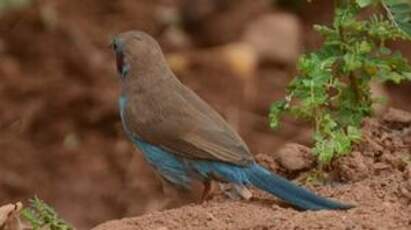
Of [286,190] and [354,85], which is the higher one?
[354,85]

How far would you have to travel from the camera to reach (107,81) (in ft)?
33.1

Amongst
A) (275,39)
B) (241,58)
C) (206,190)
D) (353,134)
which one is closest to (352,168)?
(353,134)

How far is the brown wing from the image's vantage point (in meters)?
6.26

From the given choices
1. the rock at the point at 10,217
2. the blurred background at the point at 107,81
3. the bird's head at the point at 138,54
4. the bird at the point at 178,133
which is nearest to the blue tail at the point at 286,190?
the bird at the point at 178,133

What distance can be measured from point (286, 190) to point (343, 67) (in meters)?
0.65

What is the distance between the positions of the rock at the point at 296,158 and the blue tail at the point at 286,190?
30 centimetres

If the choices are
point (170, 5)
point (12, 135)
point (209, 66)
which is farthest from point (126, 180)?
point (170, 5)

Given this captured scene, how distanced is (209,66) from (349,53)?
4.19 metres

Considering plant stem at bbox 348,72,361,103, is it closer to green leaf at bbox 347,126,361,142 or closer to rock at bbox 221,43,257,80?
green leaf at bbox 347,126,361,142

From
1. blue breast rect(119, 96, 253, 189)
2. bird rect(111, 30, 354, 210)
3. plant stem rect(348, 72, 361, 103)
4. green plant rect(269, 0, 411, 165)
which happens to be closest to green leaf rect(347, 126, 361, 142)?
green plant rect(269, 0, 411, 165)

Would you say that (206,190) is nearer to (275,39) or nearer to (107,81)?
(107,81)

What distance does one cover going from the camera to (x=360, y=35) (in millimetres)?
6414

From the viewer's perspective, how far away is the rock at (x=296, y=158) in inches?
255

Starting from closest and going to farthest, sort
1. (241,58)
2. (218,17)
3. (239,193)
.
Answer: (239,193) < (241,58) < (218,17)
